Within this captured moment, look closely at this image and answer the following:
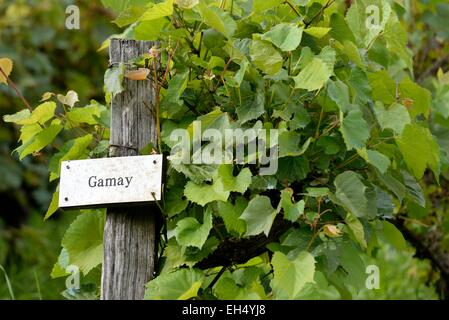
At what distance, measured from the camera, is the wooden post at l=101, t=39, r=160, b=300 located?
183 centimetres

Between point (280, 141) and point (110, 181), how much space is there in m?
0.39

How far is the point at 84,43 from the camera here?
17.1 feet

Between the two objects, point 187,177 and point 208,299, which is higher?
point 187,177

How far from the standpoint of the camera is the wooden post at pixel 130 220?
6.01ft

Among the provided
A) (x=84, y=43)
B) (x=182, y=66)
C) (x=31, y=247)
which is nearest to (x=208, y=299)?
(x=182, y=66)

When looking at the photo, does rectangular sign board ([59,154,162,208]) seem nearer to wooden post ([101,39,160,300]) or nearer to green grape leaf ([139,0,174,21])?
wooden post ([101,39,160,300])

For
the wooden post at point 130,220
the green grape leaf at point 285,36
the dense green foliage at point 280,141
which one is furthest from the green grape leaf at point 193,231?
the green grape leaf at point 285,36

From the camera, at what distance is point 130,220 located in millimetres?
1850

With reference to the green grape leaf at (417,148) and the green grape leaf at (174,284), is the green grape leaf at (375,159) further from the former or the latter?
the green grape leaf at (174,284)

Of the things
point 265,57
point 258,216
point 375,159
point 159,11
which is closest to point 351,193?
point 375,159

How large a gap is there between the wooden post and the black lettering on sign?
70 mm
